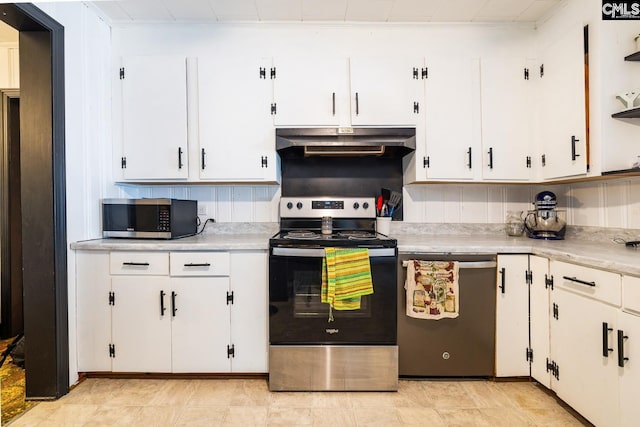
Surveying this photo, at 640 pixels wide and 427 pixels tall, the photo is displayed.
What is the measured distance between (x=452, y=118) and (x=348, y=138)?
0.76 m

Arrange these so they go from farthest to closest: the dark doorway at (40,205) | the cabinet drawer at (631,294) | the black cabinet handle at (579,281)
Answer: the dark doorway at (40,205) < the black cabinet handle at (579,281) < the cabinet drawer at (631,294)

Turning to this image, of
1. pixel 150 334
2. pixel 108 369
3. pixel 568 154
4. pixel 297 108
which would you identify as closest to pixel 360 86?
pixel 297 108

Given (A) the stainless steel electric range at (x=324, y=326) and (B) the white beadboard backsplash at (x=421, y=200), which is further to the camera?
(B) the white beadboard backsplash at (x=421, y=200)

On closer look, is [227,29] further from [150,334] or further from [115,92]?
[150,334]

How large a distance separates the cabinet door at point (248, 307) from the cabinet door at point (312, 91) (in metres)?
1.01

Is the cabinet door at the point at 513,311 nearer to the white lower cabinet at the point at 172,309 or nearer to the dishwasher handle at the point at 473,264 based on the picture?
the dishwasher handle at the point at 473,264

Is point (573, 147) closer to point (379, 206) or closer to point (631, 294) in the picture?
point (631, 294)

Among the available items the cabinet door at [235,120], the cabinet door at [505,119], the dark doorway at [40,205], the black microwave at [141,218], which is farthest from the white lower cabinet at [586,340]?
the dark doorway at [40,205]

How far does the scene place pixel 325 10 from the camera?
2455 mm

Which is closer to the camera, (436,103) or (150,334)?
(150,334)

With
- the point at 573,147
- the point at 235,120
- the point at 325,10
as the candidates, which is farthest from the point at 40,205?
the point at 573,147

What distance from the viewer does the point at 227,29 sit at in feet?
8.48

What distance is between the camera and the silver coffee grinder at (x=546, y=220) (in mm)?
2525

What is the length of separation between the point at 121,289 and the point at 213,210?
0.89 metres
